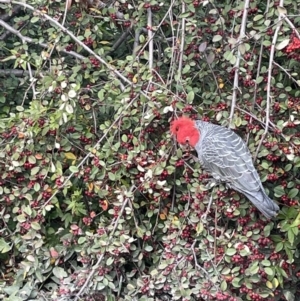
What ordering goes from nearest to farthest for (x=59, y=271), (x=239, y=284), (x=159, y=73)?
1. (x=239, y=284)
2. (x=59, y=271)
3. (x=159, y=73)

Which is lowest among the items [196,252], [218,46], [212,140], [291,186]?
[196,252]

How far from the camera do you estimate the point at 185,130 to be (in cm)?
271

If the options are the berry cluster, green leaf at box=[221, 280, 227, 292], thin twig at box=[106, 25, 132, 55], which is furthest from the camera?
thin twig at box=[106, 25, 132, 55]

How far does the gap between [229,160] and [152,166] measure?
0.35 meters

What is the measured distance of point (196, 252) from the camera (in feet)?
9.09

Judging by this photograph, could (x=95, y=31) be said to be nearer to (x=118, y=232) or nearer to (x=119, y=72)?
(x=119, y=72)

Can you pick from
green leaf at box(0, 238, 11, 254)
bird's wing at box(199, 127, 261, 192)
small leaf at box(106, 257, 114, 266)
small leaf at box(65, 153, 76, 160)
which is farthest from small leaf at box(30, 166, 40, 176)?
bird's wing at box(199, 127, 261, 192)

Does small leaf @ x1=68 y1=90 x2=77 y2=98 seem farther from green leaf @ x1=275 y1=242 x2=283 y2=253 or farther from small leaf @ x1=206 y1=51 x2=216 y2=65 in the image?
green leaf @ x1=275 y1=242 x2=283 y2=253

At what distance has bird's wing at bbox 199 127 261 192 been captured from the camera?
8.48ft

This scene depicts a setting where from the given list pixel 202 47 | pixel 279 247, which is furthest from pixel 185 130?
pixel 279 247

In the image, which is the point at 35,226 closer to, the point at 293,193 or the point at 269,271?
the point at 269,271

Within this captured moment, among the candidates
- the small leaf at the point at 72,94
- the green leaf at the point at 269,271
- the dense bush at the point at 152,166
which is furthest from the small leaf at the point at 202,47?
the green leaf at the point at 269,271

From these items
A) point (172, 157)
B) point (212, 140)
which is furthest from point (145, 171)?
point (212, 140)

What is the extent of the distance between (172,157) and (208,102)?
40cm
